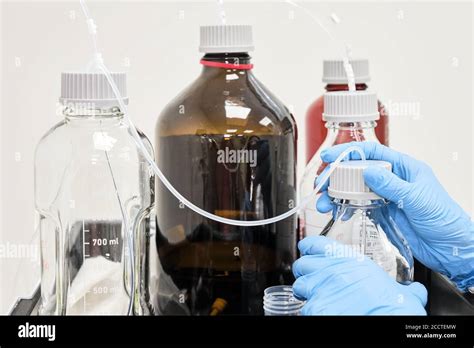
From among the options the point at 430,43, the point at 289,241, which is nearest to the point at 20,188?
the point at 289,241

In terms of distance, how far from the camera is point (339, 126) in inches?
46.7

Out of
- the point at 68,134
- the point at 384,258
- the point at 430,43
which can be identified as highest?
the point at 430,43

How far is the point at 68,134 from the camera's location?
1.07m

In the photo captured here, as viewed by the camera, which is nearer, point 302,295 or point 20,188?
point 302,295

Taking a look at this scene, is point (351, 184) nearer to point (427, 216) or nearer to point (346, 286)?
point (346, 286)

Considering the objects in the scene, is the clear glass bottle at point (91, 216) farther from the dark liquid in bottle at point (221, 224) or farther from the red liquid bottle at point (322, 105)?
the red liquid bottle at point (322, 105)

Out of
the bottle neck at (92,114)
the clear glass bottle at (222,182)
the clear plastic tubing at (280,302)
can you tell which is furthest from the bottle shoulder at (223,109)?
the clear plastic tubing at (280,302)

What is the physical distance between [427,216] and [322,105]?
39 cm

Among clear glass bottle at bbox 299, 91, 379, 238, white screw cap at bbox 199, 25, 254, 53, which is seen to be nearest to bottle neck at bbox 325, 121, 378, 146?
clear glass bottle at bbox 299, 91, 379, 238

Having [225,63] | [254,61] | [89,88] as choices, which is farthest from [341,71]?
[89,88]

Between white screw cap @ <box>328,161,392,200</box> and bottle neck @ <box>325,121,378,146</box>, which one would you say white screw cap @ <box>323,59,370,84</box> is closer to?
bottle neck @ <box>325,121,378,146</box>
